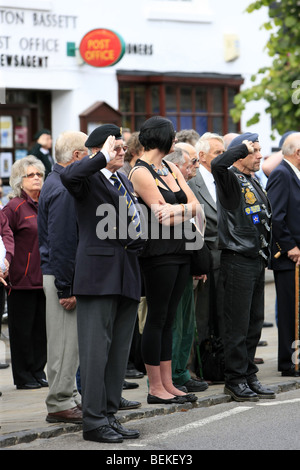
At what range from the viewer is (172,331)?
29.6 feet

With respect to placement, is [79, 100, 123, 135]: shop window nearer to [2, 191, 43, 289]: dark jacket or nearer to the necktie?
[2, 191, 43, 289]: dark jacket

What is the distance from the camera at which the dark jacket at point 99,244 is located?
7.10 metres

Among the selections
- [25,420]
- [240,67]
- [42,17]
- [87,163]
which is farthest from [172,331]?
[240,67]

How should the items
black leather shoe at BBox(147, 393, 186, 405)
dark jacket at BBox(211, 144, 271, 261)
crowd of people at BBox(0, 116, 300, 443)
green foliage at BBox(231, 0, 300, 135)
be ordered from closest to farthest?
crowd of people at BBox(0, 116, 300, 443)
black leather shoe at BBox(147, 393, 186, 405)
dark jacket at BBox(211, 144, 271, 261)
green foliage at BBox(231, 0, 300, 135)

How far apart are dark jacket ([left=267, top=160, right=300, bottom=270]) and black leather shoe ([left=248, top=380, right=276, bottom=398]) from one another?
1568mm

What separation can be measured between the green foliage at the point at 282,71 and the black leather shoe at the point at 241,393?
9.30 metres

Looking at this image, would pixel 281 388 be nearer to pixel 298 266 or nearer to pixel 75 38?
pixel 298 266

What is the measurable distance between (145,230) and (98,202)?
1.05m

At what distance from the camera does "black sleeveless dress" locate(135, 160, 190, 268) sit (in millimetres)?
8227

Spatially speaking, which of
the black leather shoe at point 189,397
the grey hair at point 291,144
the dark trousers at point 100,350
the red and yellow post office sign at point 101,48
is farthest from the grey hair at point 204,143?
the red and yellow post office sign at point 101,48

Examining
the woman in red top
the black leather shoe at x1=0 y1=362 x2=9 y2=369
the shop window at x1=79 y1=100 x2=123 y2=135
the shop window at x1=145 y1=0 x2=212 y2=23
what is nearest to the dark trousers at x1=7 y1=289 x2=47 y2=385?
the woman in red top

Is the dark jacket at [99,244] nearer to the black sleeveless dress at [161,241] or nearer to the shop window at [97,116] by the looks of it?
the black sleeveless dress at [161,241]

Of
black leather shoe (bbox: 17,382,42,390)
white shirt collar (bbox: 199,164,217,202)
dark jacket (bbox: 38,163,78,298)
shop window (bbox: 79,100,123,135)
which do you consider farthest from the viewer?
shop window (bbox: 79,100,123,135)

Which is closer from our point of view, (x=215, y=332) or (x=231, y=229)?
(x=231, y=229)
